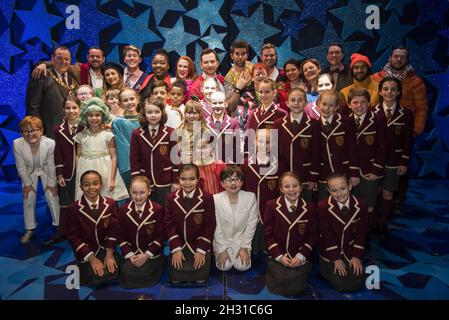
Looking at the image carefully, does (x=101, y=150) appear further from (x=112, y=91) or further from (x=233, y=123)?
(x=233, y=123)

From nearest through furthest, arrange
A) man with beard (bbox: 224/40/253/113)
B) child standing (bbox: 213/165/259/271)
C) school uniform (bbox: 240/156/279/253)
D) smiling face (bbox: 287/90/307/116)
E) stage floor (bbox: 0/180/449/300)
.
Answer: stage floor (bbox: 0/180/449/300) → child standing (bbox: 213/165/259/271) → smiling face (bbox: 287/90/307/116) → school uniform (bbox: 240/156/279/253) → man with beard (bbox: 224/40/253/113)

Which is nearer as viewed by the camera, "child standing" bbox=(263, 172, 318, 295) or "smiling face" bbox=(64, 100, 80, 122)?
"child standing" bbox=(263, 172, 318, 295)

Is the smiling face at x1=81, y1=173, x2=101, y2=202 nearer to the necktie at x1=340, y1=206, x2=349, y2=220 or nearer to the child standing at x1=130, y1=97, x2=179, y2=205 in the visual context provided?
the child standing at x1=130, y1=97, x2=179, y2=205

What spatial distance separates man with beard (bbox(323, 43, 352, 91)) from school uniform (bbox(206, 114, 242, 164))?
4.50 ft

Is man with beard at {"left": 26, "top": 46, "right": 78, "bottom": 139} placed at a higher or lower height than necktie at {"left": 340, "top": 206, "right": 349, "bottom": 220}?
higher

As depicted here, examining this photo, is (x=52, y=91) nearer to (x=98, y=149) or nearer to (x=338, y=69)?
(x=98, y=149)

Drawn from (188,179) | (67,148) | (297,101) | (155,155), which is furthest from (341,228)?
(67,148)

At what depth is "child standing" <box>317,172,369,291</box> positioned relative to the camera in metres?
3.09

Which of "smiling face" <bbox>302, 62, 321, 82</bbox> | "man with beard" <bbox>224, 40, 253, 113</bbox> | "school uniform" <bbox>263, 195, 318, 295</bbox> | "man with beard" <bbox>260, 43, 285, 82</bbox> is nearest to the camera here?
"school uniform" <bbox>263, 195, 318, 295</bbox>

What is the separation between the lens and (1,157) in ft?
19.9

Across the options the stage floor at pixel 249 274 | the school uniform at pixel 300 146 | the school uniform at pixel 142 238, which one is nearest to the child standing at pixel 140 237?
the school uniform at pixel 142 238

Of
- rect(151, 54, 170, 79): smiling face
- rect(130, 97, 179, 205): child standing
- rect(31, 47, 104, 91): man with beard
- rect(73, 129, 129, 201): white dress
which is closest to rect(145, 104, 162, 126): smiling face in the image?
rect(130, 97, 179, 205): child standing

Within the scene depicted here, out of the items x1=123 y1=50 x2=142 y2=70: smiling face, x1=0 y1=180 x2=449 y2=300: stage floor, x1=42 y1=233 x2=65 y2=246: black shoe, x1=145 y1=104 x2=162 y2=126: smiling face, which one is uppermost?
x1=123 y1=50 x2=142 y2=70: smiling face

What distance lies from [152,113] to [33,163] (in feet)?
4.20
